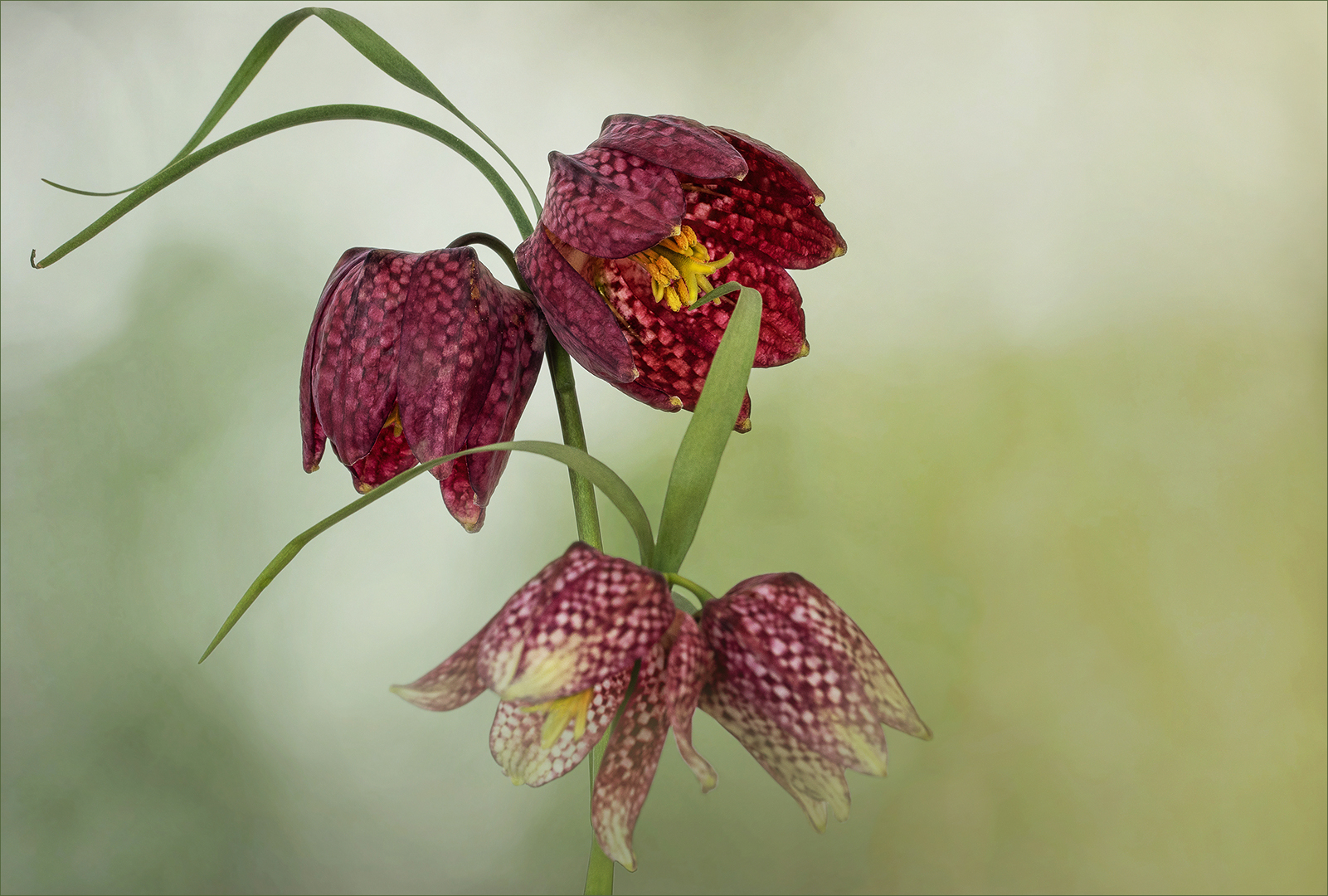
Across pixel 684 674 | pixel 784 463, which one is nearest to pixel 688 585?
pixel 684 674

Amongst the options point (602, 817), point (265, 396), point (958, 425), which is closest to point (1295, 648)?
point (958, 425)

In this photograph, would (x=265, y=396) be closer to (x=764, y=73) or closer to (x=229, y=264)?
(x=229, y=264)

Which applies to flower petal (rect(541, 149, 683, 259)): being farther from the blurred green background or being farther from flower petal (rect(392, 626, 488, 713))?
the blurred green background

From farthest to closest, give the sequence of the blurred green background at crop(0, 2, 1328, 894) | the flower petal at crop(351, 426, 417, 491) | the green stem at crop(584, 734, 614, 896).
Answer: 1. the blurred green background at crop(0, 2, 1328, 894)
2. the flower petal at crop(351, 426, 417, 491)
3. the green stem at crop(584, 734, 614, 896)

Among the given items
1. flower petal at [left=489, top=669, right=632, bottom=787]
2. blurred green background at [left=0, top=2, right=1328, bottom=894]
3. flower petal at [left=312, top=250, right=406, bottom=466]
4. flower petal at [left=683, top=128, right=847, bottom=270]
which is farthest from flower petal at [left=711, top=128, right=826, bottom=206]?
blurred green background at [left=0, top=2, right=1328, bottom=894]

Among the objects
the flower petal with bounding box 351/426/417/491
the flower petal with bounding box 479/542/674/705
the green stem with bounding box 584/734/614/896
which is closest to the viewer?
the flower petal with bounding box 479/542/674/705
